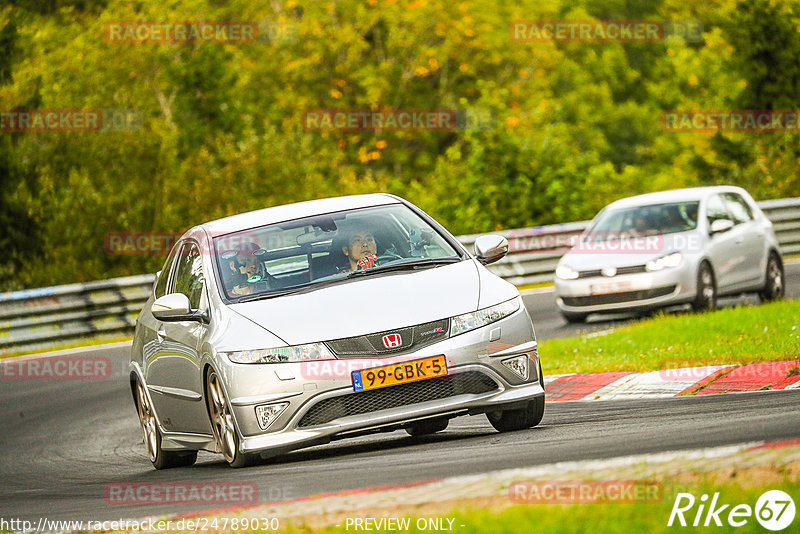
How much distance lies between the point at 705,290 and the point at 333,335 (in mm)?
9792

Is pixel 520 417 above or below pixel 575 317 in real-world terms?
above

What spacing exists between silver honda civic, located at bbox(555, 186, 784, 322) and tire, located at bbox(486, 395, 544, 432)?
8135 mm

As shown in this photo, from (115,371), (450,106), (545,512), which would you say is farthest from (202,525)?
(450,106)

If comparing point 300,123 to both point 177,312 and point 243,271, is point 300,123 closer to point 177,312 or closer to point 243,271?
point 243,271

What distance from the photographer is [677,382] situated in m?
10.7

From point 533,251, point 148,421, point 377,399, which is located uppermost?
point 377,399

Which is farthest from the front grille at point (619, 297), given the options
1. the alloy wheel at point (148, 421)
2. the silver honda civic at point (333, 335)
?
the alloy wheel at point (148, 421)

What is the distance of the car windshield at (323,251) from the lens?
883 cm

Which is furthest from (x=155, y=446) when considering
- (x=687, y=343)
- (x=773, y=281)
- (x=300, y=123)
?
(x=300, y=123)

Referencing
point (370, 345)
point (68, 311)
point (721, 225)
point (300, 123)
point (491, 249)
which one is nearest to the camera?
point (370, 345)

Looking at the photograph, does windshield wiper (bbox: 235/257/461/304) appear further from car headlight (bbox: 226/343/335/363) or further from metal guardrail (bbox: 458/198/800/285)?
metal guardrail (bbox: 458/198/800/285)

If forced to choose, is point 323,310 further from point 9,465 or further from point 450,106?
point 450,106

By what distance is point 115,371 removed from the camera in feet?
54.2

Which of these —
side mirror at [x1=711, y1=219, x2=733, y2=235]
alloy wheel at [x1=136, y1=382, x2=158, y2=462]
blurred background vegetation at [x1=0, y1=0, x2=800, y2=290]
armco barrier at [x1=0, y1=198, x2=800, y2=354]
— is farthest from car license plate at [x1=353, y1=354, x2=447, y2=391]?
blurred background vegetation at [x1=0, y1=0, x2=800, y2=290]
